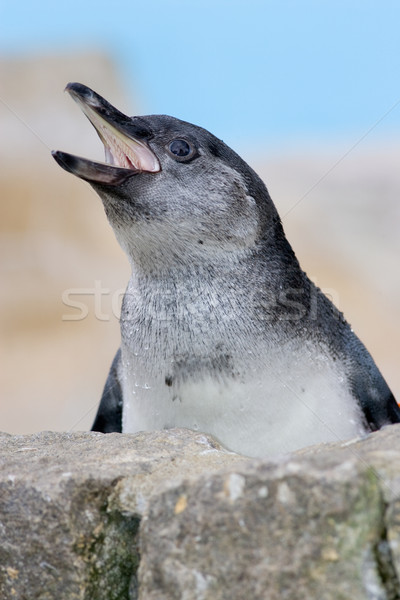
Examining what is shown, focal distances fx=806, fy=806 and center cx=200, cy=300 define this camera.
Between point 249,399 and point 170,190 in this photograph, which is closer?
point 249,399

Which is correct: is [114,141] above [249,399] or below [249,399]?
above

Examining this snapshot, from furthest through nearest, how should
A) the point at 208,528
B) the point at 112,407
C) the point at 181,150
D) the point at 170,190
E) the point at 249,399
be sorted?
the point at 112,407 < the point at 181,150 < the point at 170,190 < the point at 249,399 < the point at 208,528

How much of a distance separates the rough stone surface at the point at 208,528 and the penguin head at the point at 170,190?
1407 millimetres

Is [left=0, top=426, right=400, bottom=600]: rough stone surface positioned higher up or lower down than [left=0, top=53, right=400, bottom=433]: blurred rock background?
lower down

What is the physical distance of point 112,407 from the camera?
13.8ft

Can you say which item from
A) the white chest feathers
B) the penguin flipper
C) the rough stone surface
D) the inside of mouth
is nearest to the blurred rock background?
the penguin flipper

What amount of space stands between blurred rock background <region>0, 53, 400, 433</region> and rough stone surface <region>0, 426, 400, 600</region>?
28.2 feet

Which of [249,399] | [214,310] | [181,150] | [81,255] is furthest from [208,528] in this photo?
[81,255]

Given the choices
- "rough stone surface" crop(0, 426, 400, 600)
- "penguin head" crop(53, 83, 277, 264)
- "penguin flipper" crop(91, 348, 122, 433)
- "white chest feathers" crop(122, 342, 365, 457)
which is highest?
"penguin head" crop(53, 83, 277, 264)

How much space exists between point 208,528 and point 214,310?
65.6 inches

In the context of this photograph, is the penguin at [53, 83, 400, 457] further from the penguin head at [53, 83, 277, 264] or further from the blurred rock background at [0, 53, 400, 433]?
the blurred rock background at [0, 53, 400, 433]

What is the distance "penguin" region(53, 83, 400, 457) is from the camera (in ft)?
11.0

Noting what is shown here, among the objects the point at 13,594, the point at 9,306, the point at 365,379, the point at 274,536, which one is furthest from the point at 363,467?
the point at 9,306

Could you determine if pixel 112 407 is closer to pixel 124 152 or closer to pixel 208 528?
pixel 124 152
